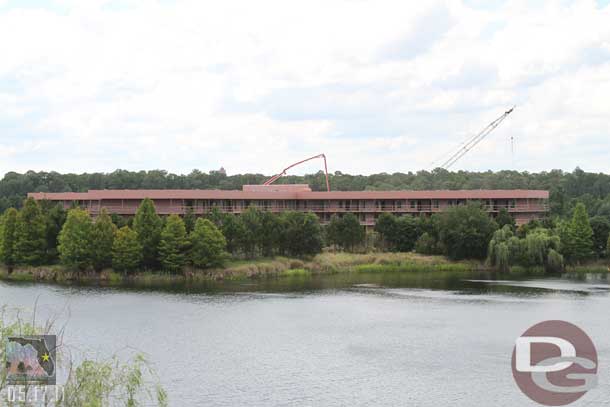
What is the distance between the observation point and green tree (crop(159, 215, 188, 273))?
47.9 metres

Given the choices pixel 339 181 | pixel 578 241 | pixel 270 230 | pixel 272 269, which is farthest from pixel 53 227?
pixel 339 181

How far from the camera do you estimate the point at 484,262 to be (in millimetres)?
56625

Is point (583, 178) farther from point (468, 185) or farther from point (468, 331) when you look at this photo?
point (468, 331)

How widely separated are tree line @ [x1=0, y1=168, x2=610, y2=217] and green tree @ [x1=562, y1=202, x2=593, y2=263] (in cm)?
2744

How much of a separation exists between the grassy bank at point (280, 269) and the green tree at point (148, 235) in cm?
103

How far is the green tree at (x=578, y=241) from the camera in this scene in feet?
178

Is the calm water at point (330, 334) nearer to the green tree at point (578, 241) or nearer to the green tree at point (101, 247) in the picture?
the green tree at point (101, 247)

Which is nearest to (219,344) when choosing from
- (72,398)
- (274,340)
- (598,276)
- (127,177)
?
(274,340)

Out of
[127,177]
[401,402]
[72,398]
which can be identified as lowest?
[401,402]

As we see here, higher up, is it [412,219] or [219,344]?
[412,219]

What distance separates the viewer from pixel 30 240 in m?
50.2

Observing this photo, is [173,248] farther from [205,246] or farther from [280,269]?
[280,269]

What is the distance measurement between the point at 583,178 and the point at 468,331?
3017 inches

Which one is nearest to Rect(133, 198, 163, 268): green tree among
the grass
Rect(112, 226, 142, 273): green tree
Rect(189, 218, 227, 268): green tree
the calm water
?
Rect(112, 226, 142, 273): green tree
